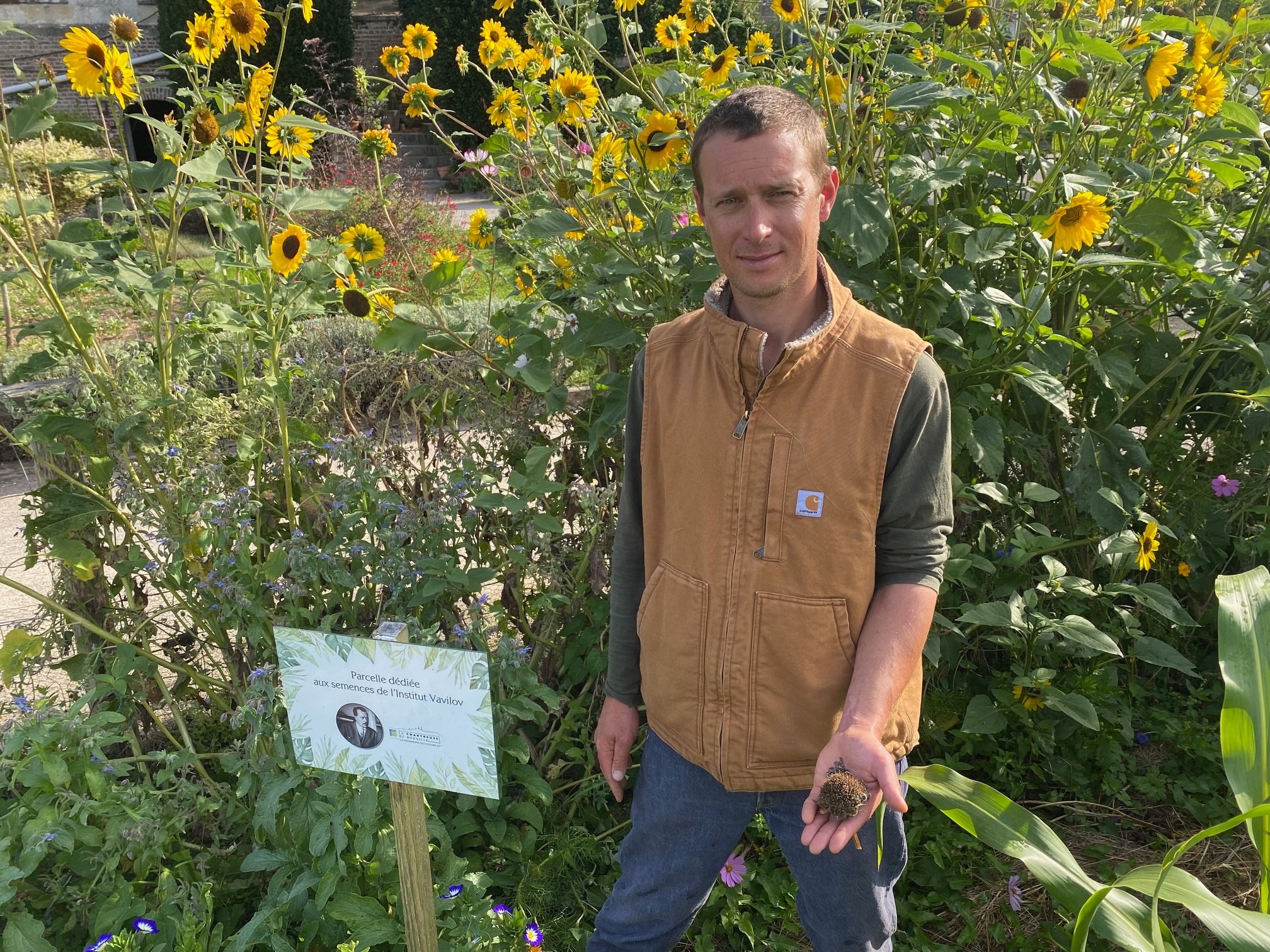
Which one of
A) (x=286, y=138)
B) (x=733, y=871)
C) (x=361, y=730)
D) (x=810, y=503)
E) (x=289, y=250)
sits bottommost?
(x=733, y=871)

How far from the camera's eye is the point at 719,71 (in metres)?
2.36

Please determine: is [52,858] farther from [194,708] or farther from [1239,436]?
[1239,436]

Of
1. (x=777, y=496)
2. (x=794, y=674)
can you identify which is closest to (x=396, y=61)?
(x=777, y=496)

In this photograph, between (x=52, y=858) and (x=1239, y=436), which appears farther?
(x=1239, y=436)

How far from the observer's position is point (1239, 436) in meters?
2.54

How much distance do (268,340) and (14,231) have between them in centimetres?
85

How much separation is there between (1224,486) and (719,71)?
161 cm

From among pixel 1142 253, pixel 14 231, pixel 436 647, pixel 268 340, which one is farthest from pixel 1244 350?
pixel 14 231

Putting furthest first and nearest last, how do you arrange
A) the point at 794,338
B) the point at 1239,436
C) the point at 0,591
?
1. the point at 0,591
2. the point at 1239,436
3. the point at 794,338

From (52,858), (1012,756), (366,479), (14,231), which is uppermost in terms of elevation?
(14,231)

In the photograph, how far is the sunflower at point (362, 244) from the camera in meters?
2.20

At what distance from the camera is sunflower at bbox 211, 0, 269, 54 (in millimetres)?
1986

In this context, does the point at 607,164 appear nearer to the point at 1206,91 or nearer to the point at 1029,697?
the point at 1206,91

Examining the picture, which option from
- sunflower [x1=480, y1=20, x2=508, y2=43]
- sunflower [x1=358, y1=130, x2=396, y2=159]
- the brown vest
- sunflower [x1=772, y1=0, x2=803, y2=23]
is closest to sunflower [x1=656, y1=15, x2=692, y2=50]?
sunflower [x1=772, y1=0, x2=803, y2=23]
